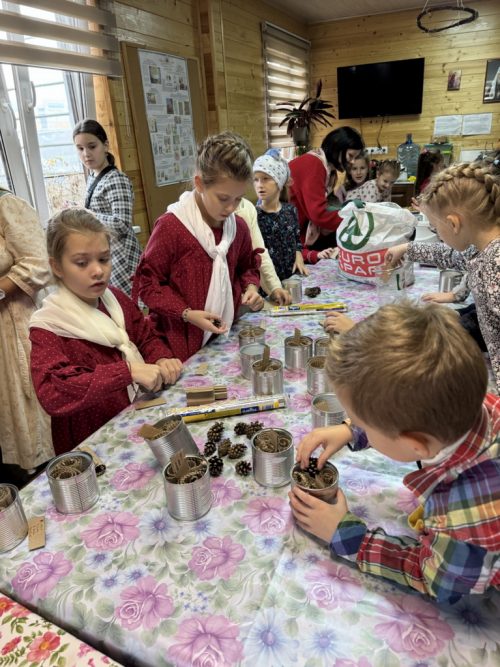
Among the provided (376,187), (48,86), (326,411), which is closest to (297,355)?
(326,411)

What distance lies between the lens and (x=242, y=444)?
1.06m

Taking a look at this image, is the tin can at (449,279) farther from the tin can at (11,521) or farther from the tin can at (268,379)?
the tin can at (11,521)

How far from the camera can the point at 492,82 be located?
231 inches

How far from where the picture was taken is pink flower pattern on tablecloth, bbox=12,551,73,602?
740mm

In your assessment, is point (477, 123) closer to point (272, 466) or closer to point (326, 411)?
point (326, 411)

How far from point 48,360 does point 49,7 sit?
242cm

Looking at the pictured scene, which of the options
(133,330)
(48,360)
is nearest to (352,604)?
(48,360)

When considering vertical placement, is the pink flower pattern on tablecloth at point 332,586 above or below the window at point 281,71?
below

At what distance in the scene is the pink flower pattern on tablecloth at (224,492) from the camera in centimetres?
90

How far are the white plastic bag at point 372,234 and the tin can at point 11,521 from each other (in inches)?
68.2

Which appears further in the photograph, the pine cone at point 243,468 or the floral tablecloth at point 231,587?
the pine cone at point 243,468

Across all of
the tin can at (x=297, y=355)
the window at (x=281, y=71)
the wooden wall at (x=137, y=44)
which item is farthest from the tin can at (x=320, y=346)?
the window at (x=281, y=71)

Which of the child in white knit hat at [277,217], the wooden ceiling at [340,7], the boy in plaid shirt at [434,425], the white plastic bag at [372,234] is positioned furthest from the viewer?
the wooden ceiling at [340,7]

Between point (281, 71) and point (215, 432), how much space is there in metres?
5.92
